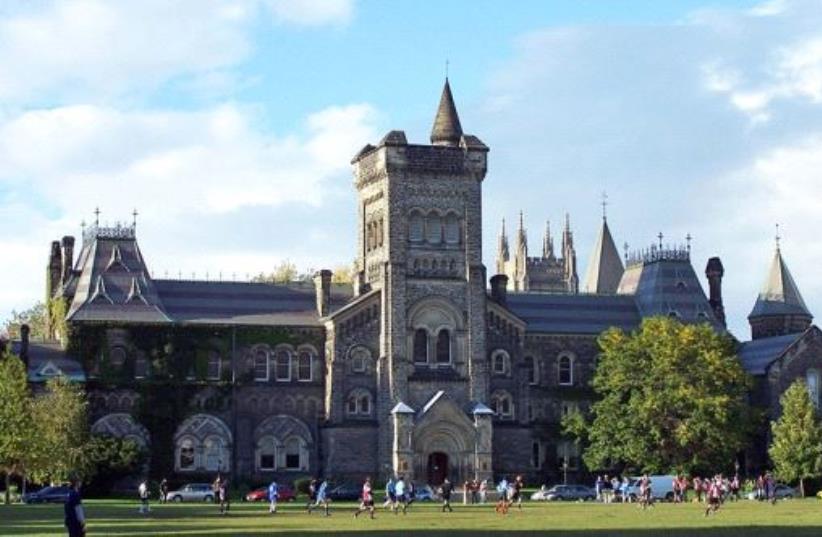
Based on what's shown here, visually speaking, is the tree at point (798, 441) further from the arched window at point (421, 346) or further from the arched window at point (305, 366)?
the arched window at point (305, 366)

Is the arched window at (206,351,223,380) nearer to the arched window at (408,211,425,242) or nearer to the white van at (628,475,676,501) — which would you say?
the arched window at (408,211,425,242)

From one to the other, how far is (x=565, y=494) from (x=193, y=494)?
2124 cm

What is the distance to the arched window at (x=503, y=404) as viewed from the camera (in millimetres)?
113812

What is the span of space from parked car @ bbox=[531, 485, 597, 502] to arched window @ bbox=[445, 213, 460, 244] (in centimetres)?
1639

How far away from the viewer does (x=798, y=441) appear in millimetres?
108312

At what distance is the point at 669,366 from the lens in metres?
109

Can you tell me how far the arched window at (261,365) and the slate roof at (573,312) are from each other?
58.9 feet

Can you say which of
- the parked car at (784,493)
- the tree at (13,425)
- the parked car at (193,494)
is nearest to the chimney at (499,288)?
the parked car at (784,493)

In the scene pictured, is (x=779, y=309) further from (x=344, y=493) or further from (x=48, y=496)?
(x=48, y=496)

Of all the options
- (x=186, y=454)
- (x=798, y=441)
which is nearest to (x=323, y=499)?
(x=186, y=454)

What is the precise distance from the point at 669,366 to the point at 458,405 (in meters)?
12.8

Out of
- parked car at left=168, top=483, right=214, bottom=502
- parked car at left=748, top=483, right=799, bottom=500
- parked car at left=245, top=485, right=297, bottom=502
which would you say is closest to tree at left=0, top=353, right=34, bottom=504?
parked car at left=168, top=483, right=214, bottom=502

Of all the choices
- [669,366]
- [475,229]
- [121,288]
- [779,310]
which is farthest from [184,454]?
[779,310]

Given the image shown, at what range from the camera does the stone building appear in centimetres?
10862
